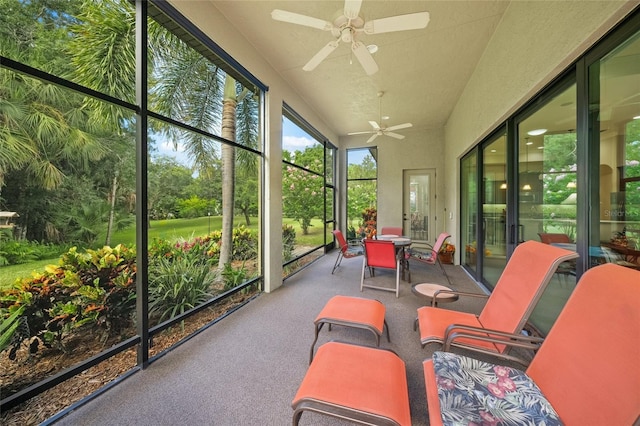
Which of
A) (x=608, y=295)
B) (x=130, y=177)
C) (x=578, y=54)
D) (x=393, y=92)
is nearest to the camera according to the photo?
(x=608, y=295)

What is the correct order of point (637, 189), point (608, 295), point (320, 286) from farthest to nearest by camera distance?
point (320, 286) → point (637, 189) → point (608, 295)

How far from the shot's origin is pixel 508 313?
1.75 meters

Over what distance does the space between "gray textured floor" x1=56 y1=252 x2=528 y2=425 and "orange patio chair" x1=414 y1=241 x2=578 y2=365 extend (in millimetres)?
395

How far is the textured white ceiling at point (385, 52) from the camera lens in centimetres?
255

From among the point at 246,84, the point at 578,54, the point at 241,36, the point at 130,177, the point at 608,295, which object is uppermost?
the point at 241,36

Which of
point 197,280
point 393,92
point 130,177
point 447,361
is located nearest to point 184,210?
point 130,177

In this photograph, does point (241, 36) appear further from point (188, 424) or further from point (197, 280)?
point (188, 424)

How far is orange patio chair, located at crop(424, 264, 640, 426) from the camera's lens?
35.1 inches

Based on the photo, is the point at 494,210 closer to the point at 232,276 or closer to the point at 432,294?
the point at 432,294

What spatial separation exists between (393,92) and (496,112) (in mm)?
2132

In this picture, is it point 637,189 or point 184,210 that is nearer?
point 637,189

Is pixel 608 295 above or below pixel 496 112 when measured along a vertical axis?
below

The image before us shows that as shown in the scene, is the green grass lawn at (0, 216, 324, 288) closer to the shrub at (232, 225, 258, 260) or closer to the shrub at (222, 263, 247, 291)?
the shrub at (232, 225, 258, 260)

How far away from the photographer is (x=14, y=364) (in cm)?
149
